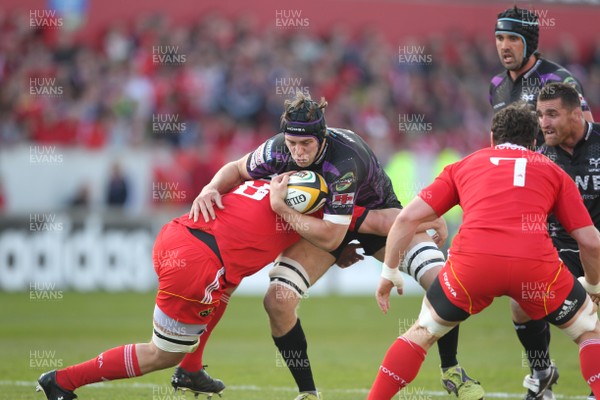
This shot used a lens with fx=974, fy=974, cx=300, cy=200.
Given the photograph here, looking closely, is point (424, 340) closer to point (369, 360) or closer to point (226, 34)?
point (369, 360)

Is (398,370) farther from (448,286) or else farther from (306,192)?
(306,192)

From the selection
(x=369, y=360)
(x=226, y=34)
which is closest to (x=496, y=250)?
(x=369, y=360)

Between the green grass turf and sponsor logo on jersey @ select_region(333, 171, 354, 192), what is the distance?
6.87ft

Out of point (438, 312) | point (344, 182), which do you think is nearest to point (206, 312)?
point (344, 182)

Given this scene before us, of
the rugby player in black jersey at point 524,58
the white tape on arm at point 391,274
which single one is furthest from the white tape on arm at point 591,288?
the rugby player in black jersey at point 524,58

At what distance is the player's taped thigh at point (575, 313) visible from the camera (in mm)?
6586

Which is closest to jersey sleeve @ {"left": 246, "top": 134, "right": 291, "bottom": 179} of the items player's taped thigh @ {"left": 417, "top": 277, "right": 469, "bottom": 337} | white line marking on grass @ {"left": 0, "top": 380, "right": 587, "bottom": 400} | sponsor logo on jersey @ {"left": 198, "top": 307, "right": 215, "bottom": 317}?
sponsor logo on jersey @ {"left": 198, "top": 307, "right": 215, "bottom": 317}

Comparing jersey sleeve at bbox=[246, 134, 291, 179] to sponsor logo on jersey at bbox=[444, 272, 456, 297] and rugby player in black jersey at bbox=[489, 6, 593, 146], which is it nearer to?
sponsor logo on jersey at bbox=[444, 272, 456, 297]

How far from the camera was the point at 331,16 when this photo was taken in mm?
27344

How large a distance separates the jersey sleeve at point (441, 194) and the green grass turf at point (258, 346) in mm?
2405

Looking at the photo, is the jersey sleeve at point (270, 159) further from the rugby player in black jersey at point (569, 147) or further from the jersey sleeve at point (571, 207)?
the jersey sleeve at point (571, 207)

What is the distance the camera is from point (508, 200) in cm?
656

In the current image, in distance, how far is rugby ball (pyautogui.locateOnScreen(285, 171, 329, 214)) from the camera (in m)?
7.61

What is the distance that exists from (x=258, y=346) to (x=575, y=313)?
760 cm
